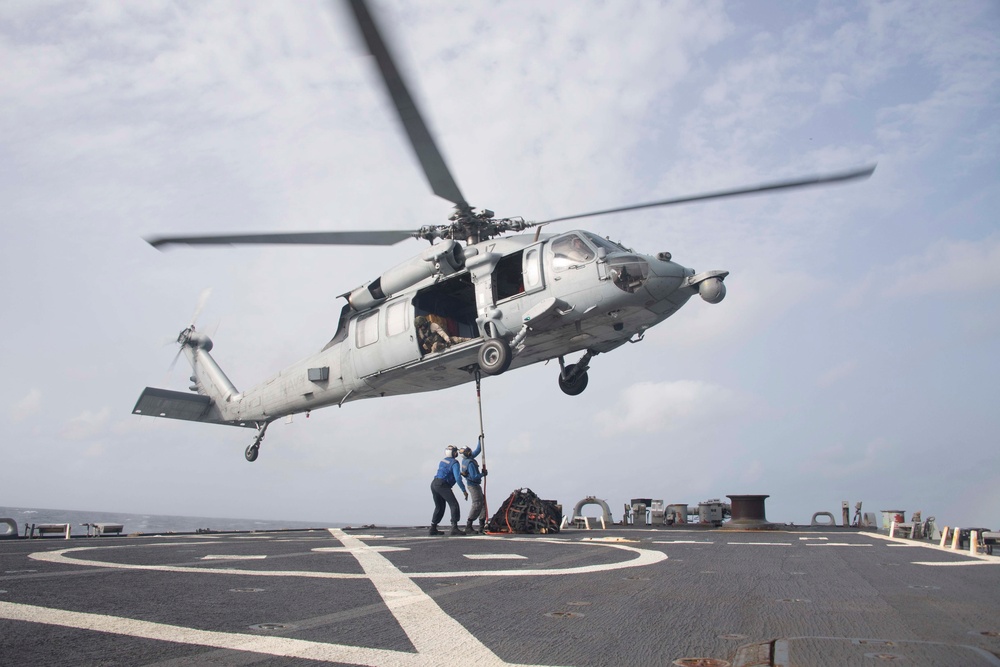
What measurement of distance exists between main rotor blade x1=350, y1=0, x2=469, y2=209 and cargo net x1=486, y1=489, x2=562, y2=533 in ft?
22.8

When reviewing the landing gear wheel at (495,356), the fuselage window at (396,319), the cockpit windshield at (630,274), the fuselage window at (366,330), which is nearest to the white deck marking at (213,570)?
the landing gear wheel at (495,356)

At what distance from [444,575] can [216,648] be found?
312cm

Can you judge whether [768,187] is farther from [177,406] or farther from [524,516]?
[177,406]

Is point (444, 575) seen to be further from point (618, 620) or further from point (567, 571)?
point (618, 620)

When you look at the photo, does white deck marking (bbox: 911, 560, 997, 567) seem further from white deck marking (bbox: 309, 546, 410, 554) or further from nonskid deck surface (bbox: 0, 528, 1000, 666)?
white deck marking (bbox: 309, 546, 410, 554)

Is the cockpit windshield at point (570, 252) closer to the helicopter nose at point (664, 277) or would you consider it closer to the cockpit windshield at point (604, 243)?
the cockpit windshield at point (604, 243)

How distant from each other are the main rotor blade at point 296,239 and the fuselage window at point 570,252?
4.08 metres

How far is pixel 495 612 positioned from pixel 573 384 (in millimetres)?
14993

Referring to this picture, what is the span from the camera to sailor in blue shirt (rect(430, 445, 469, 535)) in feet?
48.5

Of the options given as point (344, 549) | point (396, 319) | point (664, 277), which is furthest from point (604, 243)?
point (344, 549)

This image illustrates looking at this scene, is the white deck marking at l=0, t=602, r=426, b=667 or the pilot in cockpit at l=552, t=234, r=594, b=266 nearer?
the white deck marking at l=0, t=602, r=426, b=667

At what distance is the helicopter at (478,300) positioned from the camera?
50.7 ft

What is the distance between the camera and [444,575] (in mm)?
6078

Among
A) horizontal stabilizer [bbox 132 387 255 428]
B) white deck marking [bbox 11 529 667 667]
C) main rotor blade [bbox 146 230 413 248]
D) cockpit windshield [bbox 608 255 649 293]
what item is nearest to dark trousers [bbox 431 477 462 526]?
cockpit windshield [bbox 608 255 649 293]
